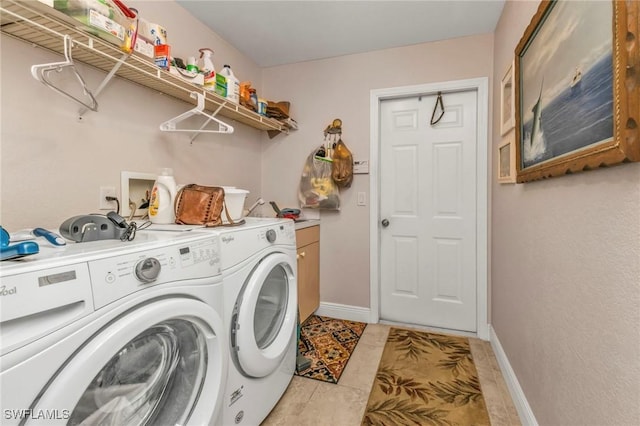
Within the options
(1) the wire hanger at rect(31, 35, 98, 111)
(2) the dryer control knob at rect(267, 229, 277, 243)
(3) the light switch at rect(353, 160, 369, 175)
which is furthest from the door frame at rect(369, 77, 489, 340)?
(1) the wire hanger at rect(31, 35, 98, 111)

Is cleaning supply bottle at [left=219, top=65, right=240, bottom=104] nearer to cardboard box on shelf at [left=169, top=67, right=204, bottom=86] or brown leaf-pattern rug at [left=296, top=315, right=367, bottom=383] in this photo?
cardboard box on shelf at [left=169, top=67, right=204, bottom=86]

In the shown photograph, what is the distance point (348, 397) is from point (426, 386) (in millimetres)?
467

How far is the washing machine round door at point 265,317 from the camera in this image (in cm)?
117

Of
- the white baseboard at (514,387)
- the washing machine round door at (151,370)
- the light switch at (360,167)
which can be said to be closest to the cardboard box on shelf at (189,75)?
the washing machine round door at (151,370)

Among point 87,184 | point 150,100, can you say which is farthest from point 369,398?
point 150,100

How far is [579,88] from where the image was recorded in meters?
0.91

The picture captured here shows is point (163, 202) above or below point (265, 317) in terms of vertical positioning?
above

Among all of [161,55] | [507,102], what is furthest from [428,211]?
[161,55]

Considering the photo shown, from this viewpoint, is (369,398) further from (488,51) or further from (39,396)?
(488,51)

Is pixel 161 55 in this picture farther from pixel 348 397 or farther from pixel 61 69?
pixel 348 397

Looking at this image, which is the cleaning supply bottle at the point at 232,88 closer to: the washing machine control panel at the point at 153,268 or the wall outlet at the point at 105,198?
the wall outlet at the point at 105,198

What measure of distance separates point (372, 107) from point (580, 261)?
189cm

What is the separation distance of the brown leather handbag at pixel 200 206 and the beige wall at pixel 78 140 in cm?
41

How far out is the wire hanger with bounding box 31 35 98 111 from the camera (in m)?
1.09
